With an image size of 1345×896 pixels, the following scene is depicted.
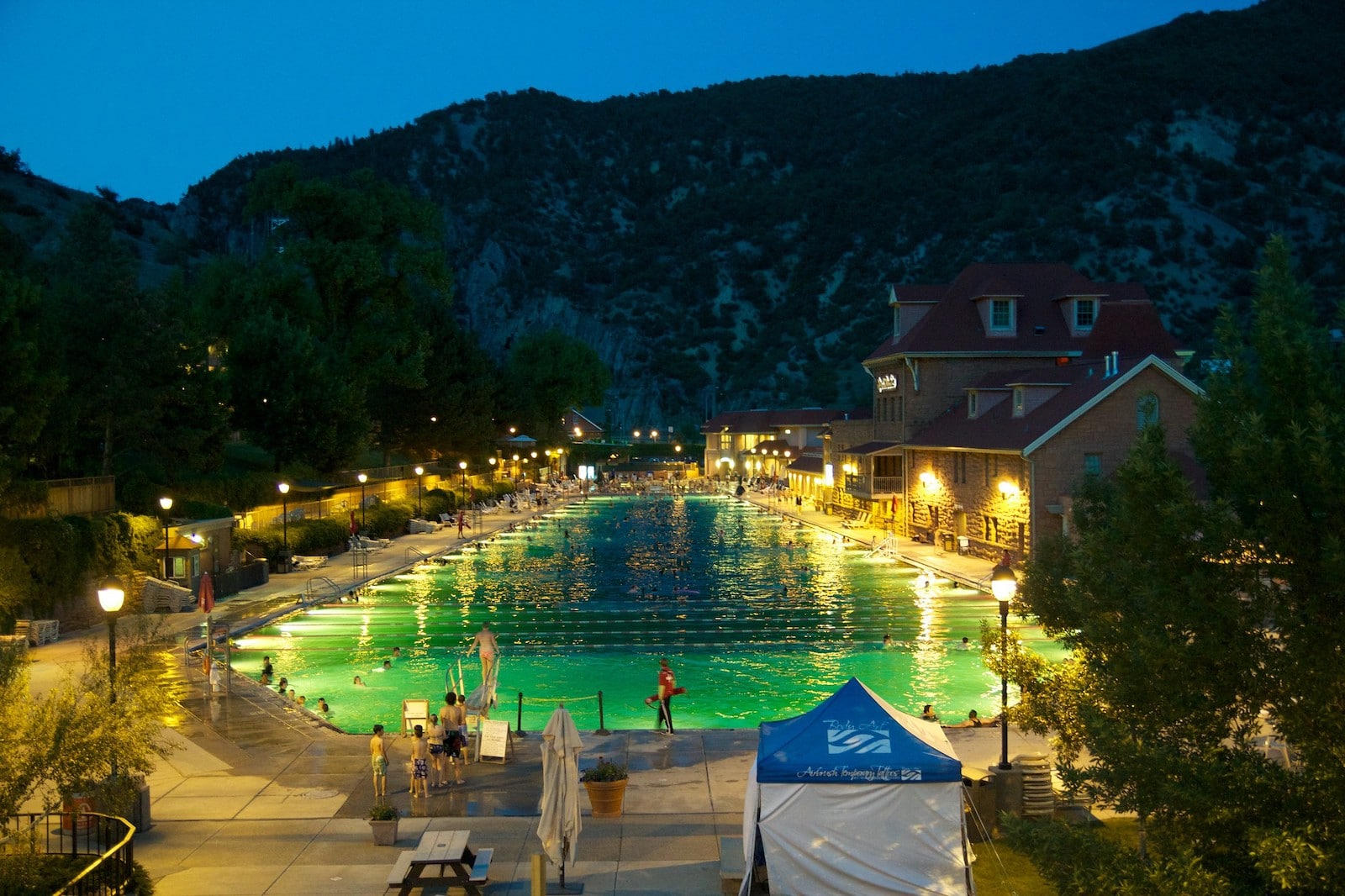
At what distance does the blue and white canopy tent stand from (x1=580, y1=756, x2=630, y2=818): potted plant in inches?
141

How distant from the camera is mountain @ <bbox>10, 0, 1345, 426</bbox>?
129875mm

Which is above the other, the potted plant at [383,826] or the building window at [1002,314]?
the building window at [1002,314]

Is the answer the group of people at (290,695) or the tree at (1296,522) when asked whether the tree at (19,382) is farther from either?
the tree at (1296,522)

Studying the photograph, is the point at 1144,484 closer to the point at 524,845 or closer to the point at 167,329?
the point at 524,845

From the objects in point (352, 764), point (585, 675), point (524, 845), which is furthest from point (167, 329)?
point (524, 845)

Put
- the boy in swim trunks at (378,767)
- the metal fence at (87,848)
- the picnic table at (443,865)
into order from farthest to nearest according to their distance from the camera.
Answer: the boy in swim trunks at (378,767) → the picnic table at (443,865) → the metal fence at (87,848)

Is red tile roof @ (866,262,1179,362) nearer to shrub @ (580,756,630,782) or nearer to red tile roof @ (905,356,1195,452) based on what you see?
red tile roof @ (905,356,1195,452)

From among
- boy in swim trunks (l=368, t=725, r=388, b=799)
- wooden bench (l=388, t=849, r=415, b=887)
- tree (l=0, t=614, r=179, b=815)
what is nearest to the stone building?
boy in swim trunks (l=368, t=725, r=388, b=799)

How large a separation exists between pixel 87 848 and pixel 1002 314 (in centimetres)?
4825

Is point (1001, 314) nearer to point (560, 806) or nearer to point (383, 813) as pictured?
point (383, 813)

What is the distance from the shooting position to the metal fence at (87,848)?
448 inches

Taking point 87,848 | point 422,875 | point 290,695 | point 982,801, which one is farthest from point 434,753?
point 290,695

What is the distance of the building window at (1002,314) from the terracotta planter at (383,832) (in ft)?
150

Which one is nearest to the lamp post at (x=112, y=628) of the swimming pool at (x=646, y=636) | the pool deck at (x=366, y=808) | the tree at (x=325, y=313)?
the pool deck at (x=366, y=808)
